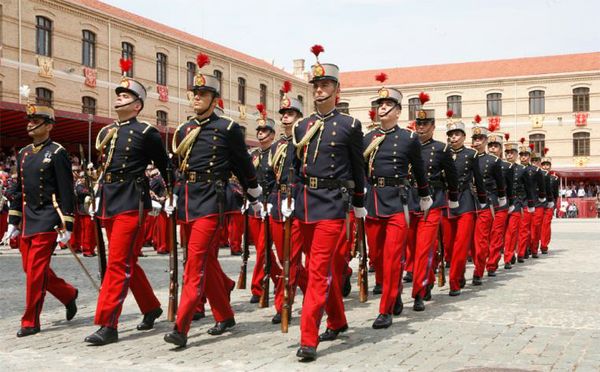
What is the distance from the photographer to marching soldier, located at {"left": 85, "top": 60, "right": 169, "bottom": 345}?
20.7ft

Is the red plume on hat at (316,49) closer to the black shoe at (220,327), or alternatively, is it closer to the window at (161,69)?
the black shoe at (220,327)

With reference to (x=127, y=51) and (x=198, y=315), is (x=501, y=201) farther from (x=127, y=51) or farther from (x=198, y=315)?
(x=127, y=51)

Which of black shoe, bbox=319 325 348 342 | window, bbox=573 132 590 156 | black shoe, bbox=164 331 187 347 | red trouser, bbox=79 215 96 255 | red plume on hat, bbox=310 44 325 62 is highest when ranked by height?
window, bbox=573 132 590 156

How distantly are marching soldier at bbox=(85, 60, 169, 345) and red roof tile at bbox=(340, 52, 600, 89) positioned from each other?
47733 mm

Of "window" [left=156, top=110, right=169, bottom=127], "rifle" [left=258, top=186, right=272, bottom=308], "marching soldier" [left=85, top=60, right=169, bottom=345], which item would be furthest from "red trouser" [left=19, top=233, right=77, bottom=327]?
"window" [left=156, top=110, right=169, bottom=127]

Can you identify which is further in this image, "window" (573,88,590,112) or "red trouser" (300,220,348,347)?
"window" (573,88,590,112)

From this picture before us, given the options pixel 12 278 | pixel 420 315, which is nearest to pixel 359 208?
pixel 420 315

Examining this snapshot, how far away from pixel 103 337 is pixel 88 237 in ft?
33.0

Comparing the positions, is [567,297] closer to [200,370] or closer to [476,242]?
[476,242]

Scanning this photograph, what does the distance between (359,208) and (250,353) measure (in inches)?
61.5

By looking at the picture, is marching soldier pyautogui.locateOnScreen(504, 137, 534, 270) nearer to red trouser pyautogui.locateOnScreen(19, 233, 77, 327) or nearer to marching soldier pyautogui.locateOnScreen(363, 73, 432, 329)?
marching soldier pyautogui.locateOnScreen(363, 73, 432, 329)

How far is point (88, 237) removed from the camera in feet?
51.6

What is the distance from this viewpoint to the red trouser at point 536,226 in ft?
49.2

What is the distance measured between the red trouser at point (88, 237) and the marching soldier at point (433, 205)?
348 inches
